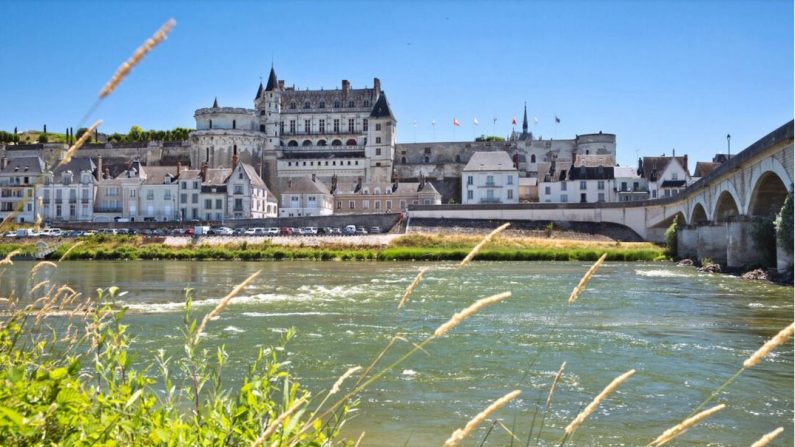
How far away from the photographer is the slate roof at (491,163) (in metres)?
63.6

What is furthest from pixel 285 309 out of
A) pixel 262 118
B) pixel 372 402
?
pixel 262 118

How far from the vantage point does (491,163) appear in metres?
64.1

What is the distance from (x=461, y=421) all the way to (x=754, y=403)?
3655 millimetres

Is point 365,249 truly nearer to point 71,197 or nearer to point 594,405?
point 71,197

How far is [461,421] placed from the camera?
7.68 m

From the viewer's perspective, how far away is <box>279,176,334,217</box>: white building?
211ft

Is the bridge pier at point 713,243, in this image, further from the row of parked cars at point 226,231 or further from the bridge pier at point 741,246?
the row of parked cars at point 226,231

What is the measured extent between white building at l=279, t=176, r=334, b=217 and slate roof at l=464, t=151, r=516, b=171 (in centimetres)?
1316

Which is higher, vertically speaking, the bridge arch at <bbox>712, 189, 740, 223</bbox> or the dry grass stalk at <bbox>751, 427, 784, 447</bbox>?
the bridge arch at <bbox>712, 189, 740, 223</bbox>

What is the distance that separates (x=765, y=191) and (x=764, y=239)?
7.20ft

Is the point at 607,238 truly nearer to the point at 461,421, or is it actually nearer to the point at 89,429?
the point at 461,421

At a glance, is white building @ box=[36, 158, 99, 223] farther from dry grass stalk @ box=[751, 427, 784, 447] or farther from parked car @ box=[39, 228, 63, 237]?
dry grass stalk @ box=[751, 427, 784, 447]

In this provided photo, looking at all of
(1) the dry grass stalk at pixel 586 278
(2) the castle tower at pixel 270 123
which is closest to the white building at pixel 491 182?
(2) the castle tower at pixel 270 123

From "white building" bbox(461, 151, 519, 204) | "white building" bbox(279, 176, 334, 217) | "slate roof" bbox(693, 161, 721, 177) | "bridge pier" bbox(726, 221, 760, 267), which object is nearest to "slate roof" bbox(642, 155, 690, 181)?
"slate roof" bbox(693, 161, 721, 177)
